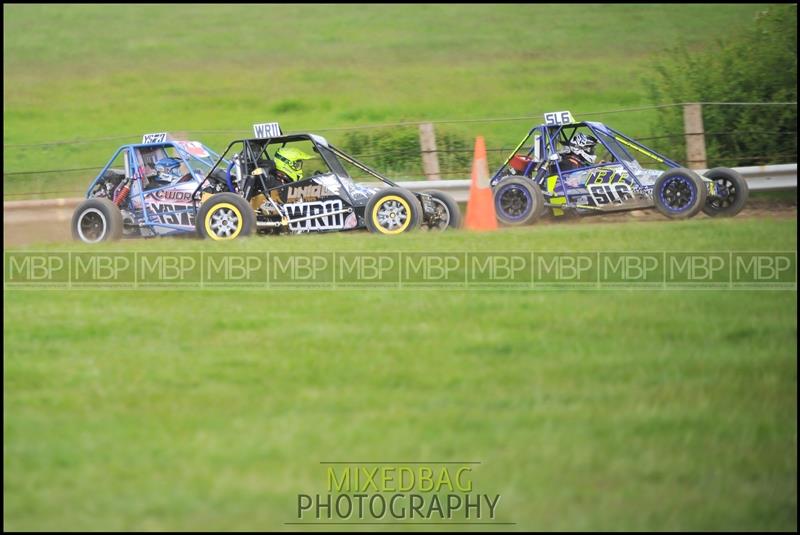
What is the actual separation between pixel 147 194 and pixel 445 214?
3.45 m

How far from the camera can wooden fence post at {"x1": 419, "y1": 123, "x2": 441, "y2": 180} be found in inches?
560

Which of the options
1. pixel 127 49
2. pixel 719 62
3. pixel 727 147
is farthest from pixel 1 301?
pixel 127 49

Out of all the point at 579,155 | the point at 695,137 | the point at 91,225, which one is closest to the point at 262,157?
the point at 91,225

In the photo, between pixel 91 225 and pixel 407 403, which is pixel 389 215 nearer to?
pixel 91 225

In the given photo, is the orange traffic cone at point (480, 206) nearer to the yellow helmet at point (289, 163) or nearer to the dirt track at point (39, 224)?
the yellow helmet at point (289, 163)

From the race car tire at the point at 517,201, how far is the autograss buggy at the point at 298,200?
79 cm

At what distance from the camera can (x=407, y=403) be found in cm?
512

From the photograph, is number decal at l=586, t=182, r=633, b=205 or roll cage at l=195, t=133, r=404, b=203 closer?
roll cage at l=195, t=133, r=404, b=203

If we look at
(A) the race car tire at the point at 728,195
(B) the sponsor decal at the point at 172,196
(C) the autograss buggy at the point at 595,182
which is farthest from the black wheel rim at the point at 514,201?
(B) the sponsor decal at the point at 172,196

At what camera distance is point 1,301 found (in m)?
7.46

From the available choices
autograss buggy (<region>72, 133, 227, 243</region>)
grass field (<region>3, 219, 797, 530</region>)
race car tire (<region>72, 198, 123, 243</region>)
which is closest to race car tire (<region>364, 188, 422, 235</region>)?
autograss buggy (<region>72, 133, 227, 243</region>)

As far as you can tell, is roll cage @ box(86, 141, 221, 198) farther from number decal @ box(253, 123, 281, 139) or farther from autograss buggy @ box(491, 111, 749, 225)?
autograss buggy @ box(491, 111, 749, 225)

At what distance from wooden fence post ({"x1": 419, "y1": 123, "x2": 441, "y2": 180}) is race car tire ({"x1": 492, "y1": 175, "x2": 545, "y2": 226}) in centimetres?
206

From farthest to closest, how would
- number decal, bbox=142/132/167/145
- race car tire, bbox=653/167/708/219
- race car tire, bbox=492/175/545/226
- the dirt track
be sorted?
the dirt track → number decal, bbox=142/132/167/145 → race car tire, bbox=492/175/545/226 → race car tire, bbox=653/167/708/219
